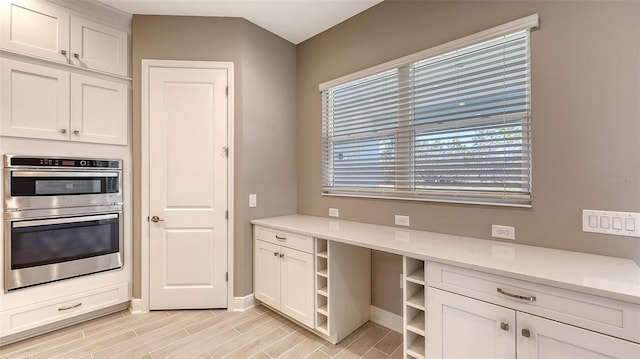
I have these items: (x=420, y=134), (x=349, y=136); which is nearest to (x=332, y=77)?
(x=349, y=136)

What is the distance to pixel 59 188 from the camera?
218 cm

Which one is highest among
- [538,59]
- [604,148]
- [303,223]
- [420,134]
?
[538,59]

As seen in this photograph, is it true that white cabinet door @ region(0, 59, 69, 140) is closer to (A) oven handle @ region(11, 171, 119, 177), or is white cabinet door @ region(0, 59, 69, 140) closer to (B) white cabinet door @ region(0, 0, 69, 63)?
(B) white cabinet door @ region(0, 0, 69, 63)

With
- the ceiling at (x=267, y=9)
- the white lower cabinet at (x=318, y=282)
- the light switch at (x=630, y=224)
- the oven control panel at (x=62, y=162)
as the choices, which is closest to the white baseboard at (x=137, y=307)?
the white lower cabinet at (x=318, y=282)

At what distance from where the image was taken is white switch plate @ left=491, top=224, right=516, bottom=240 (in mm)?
1717

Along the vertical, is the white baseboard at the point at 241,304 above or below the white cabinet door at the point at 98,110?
below

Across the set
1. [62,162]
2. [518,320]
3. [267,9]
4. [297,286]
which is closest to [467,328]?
[518,320]

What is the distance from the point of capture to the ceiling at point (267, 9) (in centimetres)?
237

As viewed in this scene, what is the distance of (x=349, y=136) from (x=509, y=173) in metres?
1.35

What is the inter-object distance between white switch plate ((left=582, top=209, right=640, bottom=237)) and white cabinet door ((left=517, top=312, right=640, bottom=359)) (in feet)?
2.14

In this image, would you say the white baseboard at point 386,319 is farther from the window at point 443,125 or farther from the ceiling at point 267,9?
the ceiling at point 267,9

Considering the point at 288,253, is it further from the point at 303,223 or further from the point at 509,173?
the point at 509,173

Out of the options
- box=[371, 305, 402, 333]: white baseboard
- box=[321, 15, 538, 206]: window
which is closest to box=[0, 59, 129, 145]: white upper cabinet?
box=[321, 15, 538, 206]: window

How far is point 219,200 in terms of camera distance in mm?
2588
